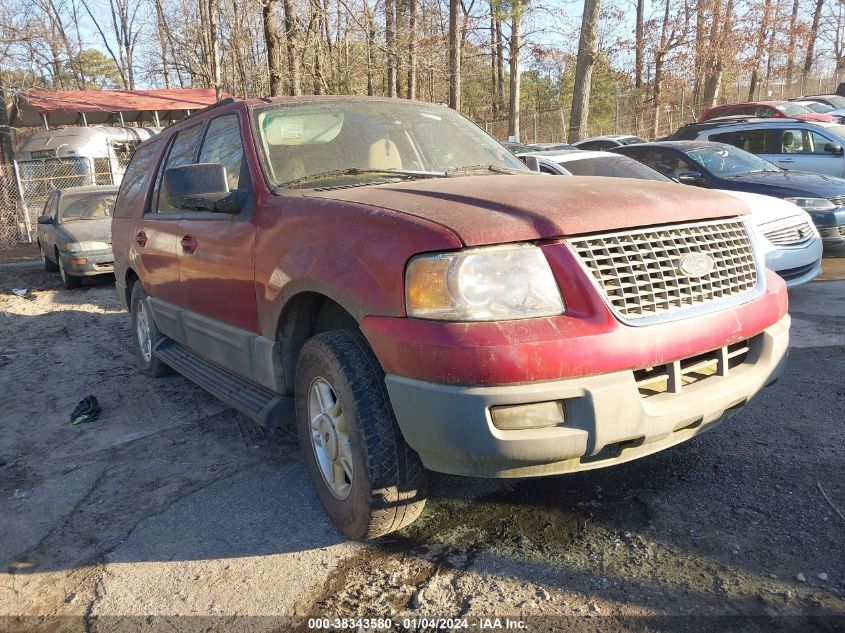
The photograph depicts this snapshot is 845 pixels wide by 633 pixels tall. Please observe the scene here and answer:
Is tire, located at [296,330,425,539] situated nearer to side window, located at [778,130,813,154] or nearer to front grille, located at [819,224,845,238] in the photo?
front grille, located at [819,224,845,238]

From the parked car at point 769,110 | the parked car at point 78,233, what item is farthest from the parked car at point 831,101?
the parked car at point 78,233

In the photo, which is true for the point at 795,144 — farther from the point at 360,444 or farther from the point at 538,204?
the point at 360,444

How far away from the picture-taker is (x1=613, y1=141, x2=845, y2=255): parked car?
7.58 metres

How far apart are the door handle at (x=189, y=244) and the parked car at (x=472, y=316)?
41 cm

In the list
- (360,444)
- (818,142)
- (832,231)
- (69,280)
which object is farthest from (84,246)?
(818,142)

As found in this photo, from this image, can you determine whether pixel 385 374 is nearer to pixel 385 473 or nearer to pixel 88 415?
pixel 385 473

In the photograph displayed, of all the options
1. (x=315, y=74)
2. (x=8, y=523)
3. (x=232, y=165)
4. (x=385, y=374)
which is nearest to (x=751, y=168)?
(x=232, y=165)

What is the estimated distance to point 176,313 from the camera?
4336 millimetres

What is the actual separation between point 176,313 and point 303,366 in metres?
1.82

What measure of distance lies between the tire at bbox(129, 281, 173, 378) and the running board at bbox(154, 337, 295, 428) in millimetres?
267

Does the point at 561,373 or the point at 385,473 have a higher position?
the point at 561,373

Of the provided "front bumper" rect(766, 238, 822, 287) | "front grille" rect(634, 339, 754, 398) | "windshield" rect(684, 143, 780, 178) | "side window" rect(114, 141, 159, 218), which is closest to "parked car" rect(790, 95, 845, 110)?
"windshield" rect(684, 143, 780, 178)

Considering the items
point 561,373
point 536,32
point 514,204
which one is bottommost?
point 561,373

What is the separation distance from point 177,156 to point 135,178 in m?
1.08
